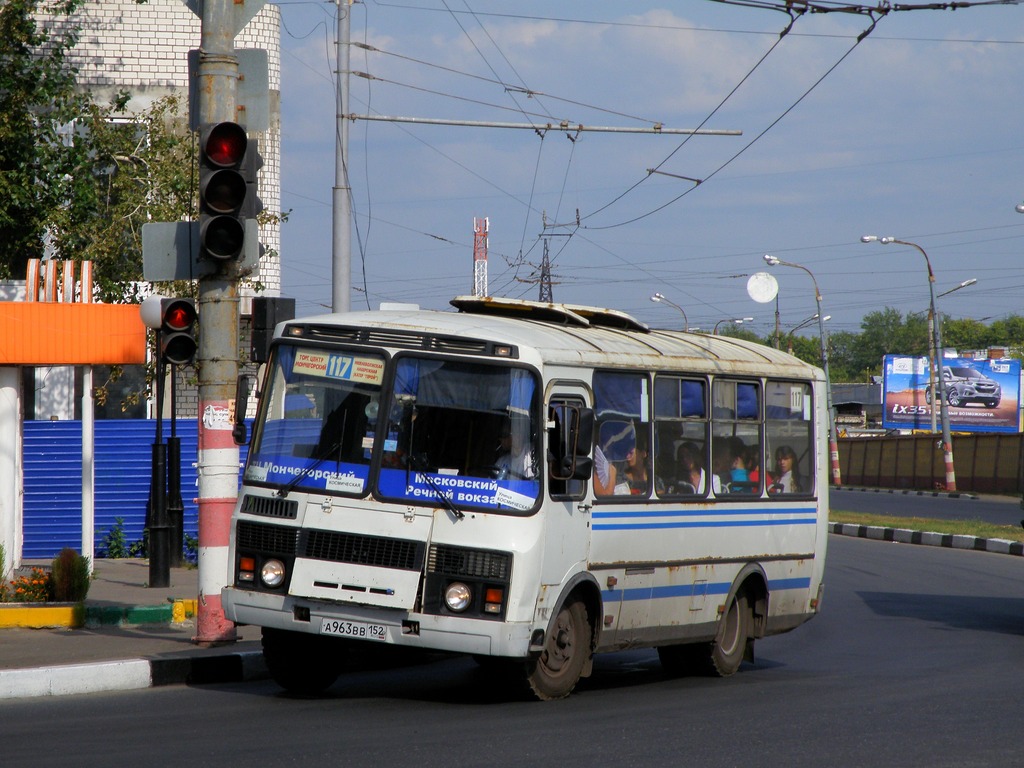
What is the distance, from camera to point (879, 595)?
61.2 ft

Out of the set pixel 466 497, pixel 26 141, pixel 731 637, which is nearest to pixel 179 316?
pixel 466 497

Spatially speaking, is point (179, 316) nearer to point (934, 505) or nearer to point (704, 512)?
point (704, 512)

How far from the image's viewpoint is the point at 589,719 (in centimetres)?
845

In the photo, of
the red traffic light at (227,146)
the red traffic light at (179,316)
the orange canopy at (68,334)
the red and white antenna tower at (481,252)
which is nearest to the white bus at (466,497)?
the red traffic light at (227,146)

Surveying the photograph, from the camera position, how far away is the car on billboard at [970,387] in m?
75.8

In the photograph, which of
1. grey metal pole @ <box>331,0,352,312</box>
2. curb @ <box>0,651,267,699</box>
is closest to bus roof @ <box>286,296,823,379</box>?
curb @ <box>0,651,267,699</box>

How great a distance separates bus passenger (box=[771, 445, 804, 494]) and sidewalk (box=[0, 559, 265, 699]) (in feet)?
14.5

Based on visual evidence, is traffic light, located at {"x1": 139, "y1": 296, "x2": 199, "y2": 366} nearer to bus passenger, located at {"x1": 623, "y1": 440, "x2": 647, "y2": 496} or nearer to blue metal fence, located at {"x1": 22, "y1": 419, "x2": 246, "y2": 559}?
bus passenger, located at {"x1": 623, "y1": 440, "x2": 647, "y2": 496}

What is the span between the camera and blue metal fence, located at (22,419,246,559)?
1948cm

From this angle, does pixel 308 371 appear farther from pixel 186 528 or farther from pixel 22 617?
pixel 186 528

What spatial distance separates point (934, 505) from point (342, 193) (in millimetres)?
28831

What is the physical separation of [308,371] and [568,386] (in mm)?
1706

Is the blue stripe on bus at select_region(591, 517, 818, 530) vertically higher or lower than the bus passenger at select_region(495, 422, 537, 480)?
lower

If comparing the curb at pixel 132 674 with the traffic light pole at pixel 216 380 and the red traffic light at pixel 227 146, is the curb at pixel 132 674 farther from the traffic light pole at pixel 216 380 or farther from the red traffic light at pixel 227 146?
the red traffic light at pixel 227 146
